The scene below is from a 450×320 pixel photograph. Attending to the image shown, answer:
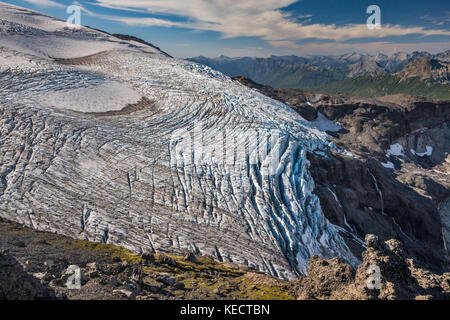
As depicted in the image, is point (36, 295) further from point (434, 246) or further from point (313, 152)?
point (434, 246)

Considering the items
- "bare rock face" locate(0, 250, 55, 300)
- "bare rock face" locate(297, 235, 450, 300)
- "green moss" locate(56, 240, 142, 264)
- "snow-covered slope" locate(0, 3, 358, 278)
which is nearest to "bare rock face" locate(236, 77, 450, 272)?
"snow-covered slope" locate(0, 3, 358, 278)

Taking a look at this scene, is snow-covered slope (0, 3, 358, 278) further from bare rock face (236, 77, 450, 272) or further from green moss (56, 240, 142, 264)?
bare rock face (236, 77, 450, 272)

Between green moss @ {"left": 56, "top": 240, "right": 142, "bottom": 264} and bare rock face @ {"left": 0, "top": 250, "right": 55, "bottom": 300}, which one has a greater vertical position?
bare rock face @ {"left": 0, "top": 250, "right": 55, "bottom": 300}

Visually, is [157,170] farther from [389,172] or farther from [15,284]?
[389,172]

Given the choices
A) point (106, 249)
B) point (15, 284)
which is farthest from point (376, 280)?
point (106, 249)

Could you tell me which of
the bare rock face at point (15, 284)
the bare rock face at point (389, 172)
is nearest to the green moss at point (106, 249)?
the bare rock face at point (15, 284)

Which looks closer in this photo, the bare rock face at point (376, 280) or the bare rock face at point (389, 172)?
the bare rock face at point (376, 280)

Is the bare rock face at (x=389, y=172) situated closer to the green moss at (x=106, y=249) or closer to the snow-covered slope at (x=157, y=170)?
the snow-covered slope at (x=157, y=170)
